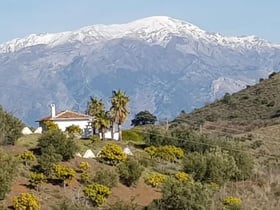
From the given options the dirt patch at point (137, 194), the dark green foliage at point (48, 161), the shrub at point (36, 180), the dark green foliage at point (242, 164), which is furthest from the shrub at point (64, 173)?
the dark green foliage at point (242, 164)

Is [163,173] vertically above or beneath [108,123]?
beneath

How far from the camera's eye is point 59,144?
52781 millimetres

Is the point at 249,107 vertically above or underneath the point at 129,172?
above

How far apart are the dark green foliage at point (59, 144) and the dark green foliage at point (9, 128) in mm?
2723

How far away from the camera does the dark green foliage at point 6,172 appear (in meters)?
40.2

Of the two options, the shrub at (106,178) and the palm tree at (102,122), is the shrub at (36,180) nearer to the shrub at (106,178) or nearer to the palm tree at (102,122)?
the shrub at (106,178)

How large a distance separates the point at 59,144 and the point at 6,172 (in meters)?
11.9

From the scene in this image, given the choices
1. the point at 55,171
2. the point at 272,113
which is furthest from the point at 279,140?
the point at 55,171

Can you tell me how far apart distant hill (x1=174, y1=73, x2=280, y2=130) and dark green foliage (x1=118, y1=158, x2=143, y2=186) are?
54227 mm

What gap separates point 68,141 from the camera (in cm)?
5356

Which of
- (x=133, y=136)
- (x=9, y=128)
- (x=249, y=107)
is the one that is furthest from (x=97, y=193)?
(x=249, y=107)

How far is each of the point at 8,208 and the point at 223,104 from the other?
97.8 metres

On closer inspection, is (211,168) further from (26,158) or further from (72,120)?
(72,120)

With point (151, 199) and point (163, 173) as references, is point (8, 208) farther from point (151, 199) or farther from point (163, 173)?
point (163, 173)
